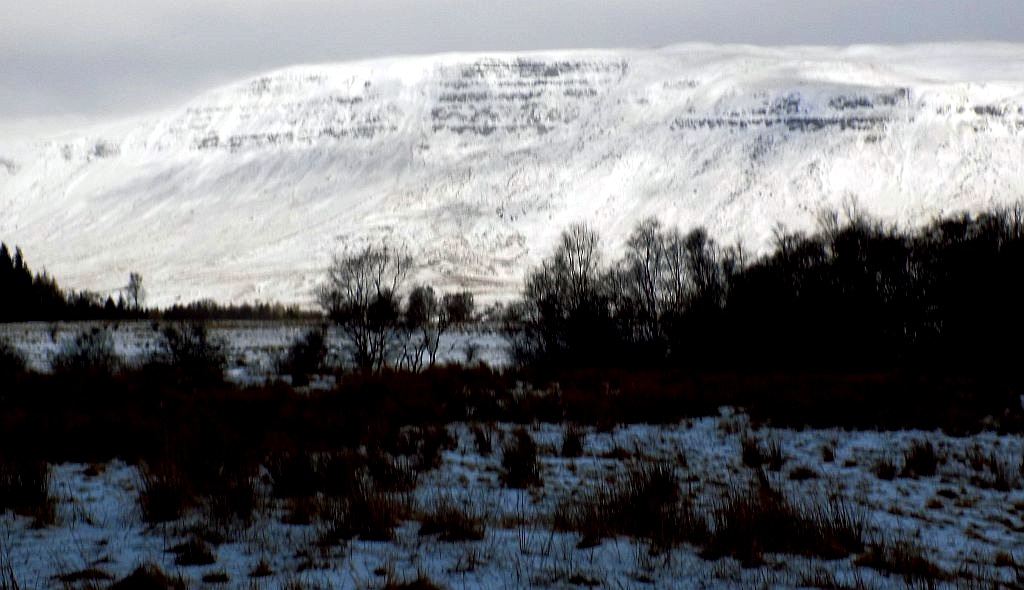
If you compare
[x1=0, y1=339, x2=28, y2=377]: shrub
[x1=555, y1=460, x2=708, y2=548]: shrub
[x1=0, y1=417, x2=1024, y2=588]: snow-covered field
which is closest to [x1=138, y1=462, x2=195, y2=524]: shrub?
[x1=0, y1=417, x2=1024, y2=588]: snow-covered field

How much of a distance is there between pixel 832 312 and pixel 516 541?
36.2 meters

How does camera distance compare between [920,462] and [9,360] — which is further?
[9,360]

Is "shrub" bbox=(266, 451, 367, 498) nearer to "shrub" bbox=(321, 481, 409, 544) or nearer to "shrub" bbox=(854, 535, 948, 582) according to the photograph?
"shrub" bbox=(321, 481, 409, 544)

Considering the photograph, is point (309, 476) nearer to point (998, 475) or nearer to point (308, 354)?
point (998, 475)

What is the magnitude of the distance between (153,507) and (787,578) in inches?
190

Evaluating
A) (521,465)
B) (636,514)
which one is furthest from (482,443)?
(636,514)

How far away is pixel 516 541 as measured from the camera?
675 cm

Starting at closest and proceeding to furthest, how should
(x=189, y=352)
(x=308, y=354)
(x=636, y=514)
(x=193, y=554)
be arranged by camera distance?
(x=193, y=554)
(x=636, y=514)
(x=189, y=352)
(x=308, y=354)

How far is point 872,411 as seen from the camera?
15836 mm

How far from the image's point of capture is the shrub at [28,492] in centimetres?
707

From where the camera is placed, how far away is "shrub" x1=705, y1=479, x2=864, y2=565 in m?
6.57

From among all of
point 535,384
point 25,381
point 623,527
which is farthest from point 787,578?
point 25,381

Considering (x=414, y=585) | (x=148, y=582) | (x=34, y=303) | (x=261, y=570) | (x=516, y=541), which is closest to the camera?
(x=148, y=582)

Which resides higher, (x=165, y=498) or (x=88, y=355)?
(x=88, y=355)
